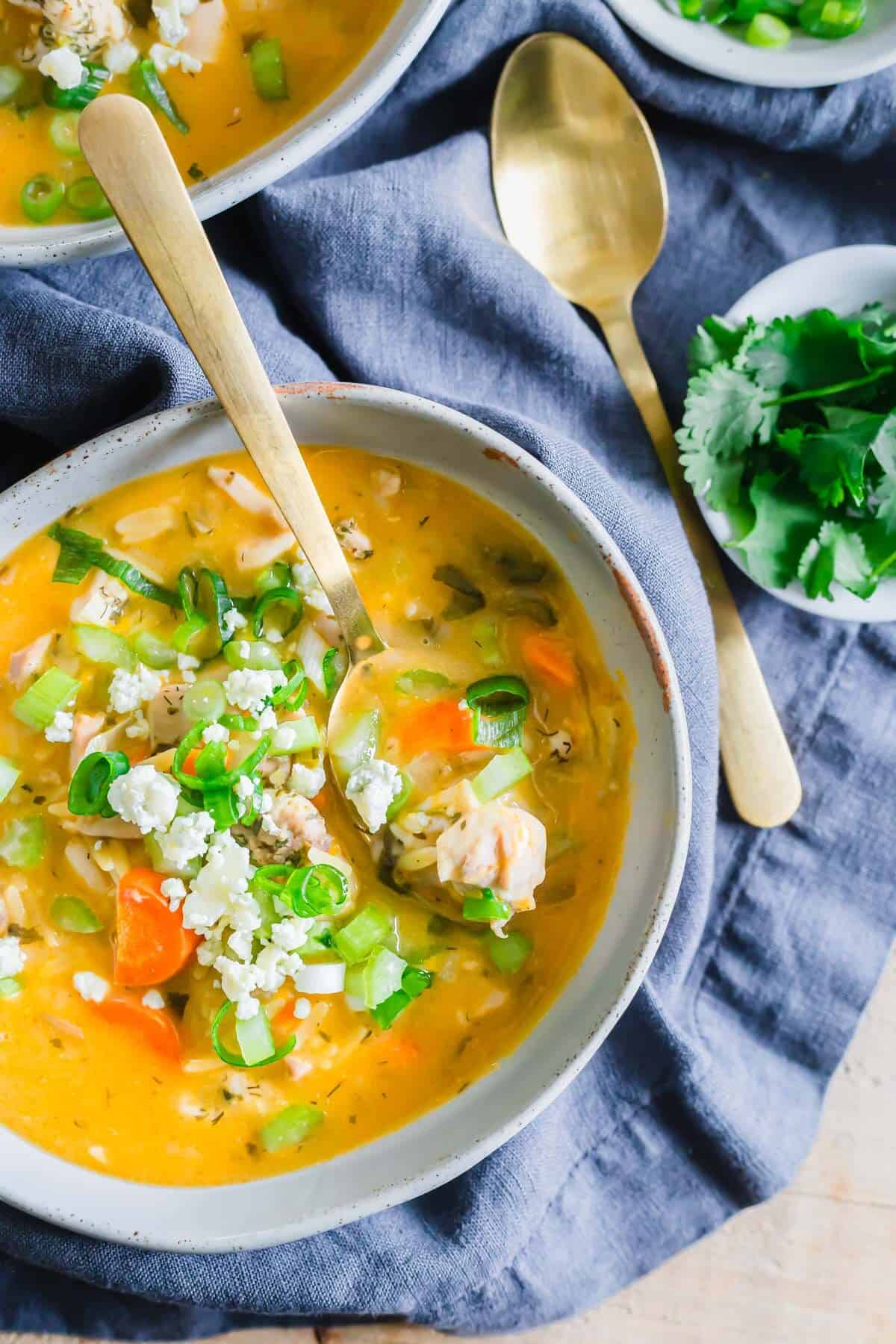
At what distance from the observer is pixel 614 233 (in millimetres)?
2936

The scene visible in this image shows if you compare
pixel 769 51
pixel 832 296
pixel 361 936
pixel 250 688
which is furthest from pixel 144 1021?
pixel 769 51

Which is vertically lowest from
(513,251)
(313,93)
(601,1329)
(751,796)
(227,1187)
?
(601,1329)

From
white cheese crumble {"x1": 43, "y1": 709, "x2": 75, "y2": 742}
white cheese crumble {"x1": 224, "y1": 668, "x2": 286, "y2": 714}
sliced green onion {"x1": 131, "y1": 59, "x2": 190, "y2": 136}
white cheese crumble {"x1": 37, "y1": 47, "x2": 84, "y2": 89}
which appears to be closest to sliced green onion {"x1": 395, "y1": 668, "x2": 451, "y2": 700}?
white cheese crumble {"x1": 224, "y1": 668, "x2": 286, "y2": 714}

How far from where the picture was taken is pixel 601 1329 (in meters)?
2.95

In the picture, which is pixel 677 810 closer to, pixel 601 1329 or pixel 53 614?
pixel 53 614

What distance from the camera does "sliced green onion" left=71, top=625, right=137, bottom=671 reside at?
7.60 feet

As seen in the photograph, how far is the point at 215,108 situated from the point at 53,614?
3.45 feet

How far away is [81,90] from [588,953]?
1.94 metres

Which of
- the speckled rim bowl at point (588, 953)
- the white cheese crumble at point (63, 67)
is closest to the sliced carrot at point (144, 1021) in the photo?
the speckled rim bowl at point (588, 953)

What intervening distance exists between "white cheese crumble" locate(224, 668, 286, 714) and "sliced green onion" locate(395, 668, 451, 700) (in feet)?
0.83

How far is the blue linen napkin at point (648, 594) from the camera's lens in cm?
263

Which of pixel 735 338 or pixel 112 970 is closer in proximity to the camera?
pixel 112 970

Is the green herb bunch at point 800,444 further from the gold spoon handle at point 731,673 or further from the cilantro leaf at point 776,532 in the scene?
the gold spoon handle at point 731,673

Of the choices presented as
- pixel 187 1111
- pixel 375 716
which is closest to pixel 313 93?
pixel 375 716
